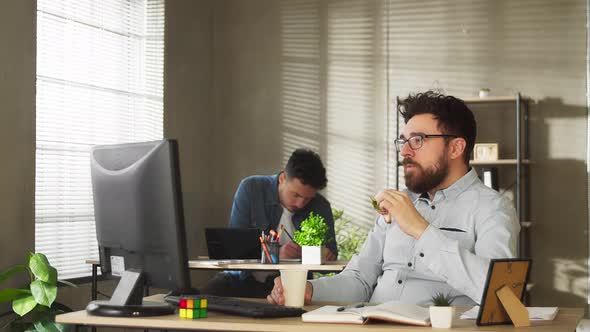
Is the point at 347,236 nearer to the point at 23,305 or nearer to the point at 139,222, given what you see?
the point at 23,305

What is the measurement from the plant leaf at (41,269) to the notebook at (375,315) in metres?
2.57

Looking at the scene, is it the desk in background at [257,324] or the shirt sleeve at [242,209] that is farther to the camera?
the shirt sleeve at [242,209]

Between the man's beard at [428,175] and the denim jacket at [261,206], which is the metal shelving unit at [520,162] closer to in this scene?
the denim jacket at [261,206]

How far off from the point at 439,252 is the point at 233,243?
8.11 ft

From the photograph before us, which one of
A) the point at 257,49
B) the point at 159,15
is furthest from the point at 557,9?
the point at 159,15

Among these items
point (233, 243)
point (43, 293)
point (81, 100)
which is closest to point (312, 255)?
point (233, 243)

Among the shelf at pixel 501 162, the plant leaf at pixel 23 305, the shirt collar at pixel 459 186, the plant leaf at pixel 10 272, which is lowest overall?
the plant leaf at pixel 23 305

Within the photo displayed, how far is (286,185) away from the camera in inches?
191

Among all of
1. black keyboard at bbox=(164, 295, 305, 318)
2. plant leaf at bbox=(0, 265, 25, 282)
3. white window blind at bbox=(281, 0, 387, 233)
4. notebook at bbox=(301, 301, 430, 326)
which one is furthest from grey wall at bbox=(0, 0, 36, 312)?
notebook at bbox=(301, 301, 430, 326)

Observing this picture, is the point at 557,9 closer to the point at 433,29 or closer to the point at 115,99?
the point at 433,29

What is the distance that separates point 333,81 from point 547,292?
2.40 m

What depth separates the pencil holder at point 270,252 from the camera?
4.45 m

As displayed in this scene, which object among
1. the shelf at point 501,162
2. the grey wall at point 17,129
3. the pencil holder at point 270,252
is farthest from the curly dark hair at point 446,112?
the shelf at point 501,162

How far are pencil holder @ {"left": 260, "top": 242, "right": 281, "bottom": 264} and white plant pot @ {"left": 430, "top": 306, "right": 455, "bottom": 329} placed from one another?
264cm
